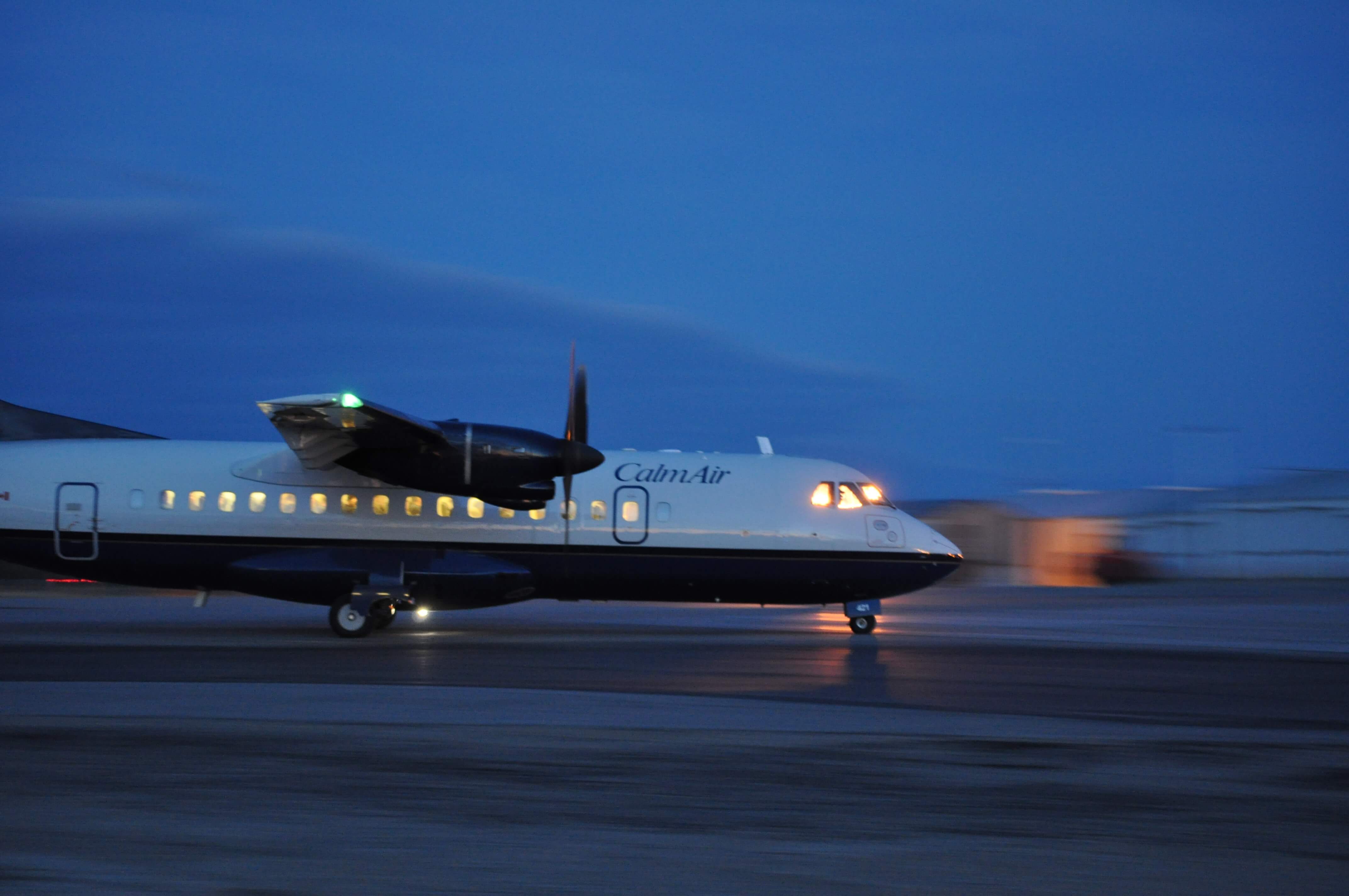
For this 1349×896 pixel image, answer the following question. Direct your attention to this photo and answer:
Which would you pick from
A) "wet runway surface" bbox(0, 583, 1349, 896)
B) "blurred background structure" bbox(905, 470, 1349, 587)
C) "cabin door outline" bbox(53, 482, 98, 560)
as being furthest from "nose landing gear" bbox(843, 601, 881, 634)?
"blurred background structure" bbox(905, 470, 1349, 587)

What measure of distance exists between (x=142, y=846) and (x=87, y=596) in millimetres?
25490

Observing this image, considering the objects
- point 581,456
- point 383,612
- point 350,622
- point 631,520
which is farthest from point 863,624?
point 350,622

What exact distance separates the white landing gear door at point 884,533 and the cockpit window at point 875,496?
0.32 meters

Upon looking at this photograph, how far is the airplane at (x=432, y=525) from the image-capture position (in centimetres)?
1586

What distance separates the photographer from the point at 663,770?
23.3 feet

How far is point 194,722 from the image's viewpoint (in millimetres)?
8414

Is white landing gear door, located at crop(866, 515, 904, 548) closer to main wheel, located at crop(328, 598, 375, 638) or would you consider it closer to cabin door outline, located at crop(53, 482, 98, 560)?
main wheel, located at crop(328, 598, 375, 638)

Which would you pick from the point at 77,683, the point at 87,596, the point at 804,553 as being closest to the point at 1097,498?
the point at 804,553

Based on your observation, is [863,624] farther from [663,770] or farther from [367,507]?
[663,770]

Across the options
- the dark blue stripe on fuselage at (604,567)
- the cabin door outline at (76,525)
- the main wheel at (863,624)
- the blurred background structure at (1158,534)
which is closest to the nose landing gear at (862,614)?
the main wheel at (863,624)

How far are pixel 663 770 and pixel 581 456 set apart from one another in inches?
356

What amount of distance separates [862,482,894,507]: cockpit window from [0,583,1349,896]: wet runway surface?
327 centimetres

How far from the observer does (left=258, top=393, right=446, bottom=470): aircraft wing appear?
14539 mm

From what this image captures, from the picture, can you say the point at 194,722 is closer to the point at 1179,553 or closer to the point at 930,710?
the point at 930,710
